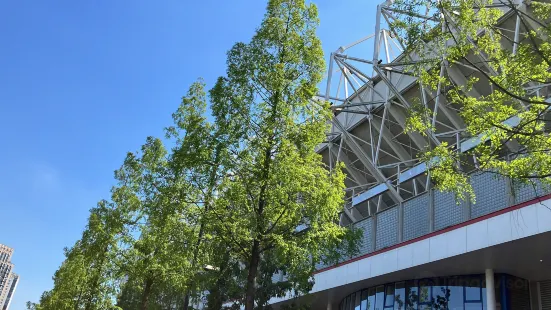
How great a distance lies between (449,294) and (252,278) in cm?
983

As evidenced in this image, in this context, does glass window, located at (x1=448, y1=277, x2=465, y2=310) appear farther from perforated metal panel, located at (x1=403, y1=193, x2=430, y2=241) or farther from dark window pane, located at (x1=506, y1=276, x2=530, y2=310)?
perforated metal panel, located at (x1=403, y1=193, x2=430, y2=241)

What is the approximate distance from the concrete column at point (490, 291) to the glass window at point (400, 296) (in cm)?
336

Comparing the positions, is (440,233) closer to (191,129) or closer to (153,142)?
(191,129)

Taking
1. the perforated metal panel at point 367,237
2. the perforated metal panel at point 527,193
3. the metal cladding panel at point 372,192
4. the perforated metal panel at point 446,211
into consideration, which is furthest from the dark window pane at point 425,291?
the perforated metal panel at point 527,193

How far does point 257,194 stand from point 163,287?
720cm

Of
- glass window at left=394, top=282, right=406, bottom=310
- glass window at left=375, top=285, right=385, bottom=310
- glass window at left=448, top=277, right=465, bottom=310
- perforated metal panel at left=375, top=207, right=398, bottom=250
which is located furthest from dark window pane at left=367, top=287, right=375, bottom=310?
glass window at left=448, top=277, right=465, bottom=310

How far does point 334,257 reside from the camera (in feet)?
34.8

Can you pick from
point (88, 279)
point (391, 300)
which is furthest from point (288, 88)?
point (88, 279)

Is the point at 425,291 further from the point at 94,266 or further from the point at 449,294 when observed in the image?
the point at 94,266

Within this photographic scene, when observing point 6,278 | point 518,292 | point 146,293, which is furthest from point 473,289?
point 6,278

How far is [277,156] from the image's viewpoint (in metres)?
9.77

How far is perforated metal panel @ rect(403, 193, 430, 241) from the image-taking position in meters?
17.0

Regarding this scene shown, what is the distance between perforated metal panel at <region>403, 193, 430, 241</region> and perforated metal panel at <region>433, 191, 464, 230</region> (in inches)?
19.3

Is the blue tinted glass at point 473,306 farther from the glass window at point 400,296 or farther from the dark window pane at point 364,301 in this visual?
the dark window pane at point 364,301
